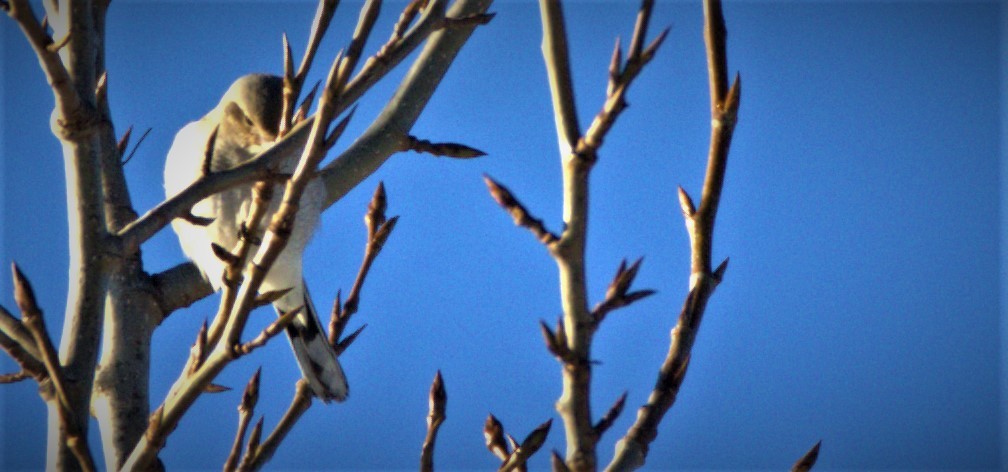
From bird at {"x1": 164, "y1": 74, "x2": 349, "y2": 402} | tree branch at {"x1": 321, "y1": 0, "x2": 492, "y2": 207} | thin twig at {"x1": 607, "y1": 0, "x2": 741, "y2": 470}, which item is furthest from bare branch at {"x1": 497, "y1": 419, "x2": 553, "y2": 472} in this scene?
bird at {"x1": 164, "y1": 74, "x2": 349, "y2": 402}

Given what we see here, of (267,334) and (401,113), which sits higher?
(401,113)

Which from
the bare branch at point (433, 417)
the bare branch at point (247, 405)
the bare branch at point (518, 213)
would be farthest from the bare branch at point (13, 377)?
the bare branch at point (518, 213)

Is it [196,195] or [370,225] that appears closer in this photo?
[196,195]

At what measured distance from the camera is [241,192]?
137 inches

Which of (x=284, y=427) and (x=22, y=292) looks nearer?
(x=22, y=292)

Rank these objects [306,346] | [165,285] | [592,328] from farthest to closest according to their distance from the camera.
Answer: [306,346] < [165,285] < [592,328]

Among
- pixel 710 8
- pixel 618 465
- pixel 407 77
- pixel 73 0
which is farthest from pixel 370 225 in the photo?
pixel 710 8

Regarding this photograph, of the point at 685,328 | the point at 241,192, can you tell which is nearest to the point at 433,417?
the point at 685,328

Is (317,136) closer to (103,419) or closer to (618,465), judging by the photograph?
(618,465)

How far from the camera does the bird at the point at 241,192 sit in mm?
3346

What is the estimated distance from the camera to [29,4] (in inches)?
61.6

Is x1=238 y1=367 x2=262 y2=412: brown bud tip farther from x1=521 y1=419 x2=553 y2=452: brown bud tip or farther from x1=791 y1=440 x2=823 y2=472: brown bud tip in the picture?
x1=791 y1=440 x2=823 y2=472: brown bud tip

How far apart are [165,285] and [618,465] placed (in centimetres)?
153

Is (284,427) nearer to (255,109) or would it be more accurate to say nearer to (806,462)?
(806,462)
